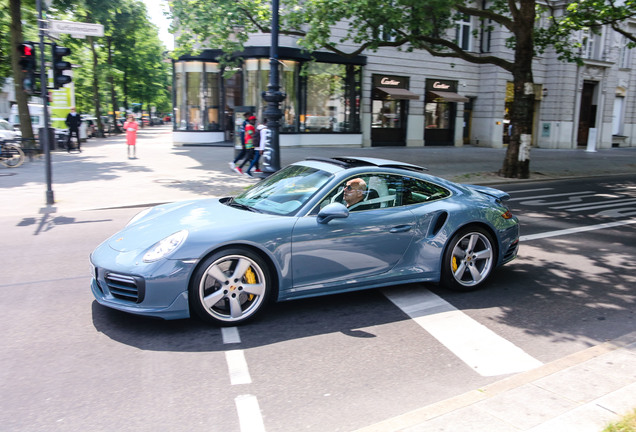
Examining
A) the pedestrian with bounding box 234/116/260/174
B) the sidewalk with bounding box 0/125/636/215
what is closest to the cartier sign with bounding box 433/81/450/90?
the sidewalk with bounding box 0/125/636/215

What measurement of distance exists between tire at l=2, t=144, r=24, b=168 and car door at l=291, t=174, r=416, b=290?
16640 mm

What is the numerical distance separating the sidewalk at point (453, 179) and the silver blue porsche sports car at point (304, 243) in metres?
1.77

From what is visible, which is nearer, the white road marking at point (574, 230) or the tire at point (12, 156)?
the white road marking at point (574, 230)

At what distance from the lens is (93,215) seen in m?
10.3

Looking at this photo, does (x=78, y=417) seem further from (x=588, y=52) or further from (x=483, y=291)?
(x=588, y=52)

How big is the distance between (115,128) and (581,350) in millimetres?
42100

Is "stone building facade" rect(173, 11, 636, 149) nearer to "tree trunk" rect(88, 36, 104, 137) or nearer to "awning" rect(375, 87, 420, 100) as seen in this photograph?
"awning" rect(375, 87, 420, 100)

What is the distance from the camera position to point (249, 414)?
10.8 ft

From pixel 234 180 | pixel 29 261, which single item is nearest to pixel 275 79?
pixel 234 180

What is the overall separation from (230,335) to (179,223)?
3.70 feet

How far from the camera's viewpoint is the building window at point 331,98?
2705 centimetres

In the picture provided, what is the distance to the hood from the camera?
460 cm

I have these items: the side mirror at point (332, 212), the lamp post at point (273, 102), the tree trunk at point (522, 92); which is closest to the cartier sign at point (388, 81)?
the tree trunk at point (522, 92)

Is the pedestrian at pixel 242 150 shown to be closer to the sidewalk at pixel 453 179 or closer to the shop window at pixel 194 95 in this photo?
the sidewalk at pixel 453 179
